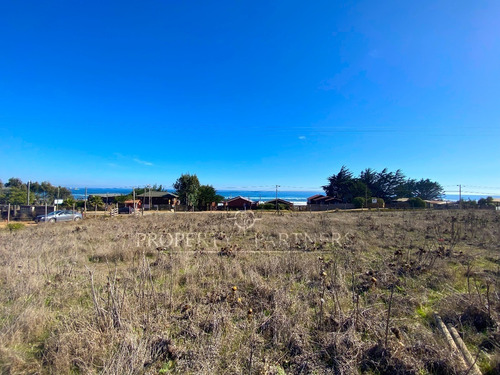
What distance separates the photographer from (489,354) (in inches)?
96.3

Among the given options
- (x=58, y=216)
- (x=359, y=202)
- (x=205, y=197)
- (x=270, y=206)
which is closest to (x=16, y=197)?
(x=58, y=216)

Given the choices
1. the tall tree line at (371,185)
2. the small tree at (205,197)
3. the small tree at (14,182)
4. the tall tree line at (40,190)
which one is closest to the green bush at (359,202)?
the tall tree line at (371,185)

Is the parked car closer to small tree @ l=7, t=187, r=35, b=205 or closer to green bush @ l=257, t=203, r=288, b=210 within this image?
small tree @ l=7, t=187, r=35, b=205

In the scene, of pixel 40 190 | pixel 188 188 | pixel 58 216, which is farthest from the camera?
pixel 40 190

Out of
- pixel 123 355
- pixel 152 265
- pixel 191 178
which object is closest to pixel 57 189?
pixel 191 178

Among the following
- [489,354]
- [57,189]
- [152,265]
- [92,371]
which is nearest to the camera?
[92,371]

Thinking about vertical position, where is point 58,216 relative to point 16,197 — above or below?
below

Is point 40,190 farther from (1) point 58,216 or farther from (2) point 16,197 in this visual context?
(1) point 58,216

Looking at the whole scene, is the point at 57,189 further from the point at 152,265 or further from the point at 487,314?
the point at 487,314

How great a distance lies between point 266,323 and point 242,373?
2.53ft

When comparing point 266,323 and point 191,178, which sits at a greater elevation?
point 191,178

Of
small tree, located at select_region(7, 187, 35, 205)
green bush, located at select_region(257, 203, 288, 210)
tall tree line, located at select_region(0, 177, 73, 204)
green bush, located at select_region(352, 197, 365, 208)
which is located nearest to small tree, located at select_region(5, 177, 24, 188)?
tall tree line, located at select_region(0, 177, 73, 204)

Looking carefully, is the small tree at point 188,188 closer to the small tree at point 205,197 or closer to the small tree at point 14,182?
the small tree at point 205,197

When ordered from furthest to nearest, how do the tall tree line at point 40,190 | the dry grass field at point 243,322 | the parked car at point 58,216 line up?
the tall tree line at point 40,190 → the parked car at point 58,216 → the dry grass field at point 243,322
